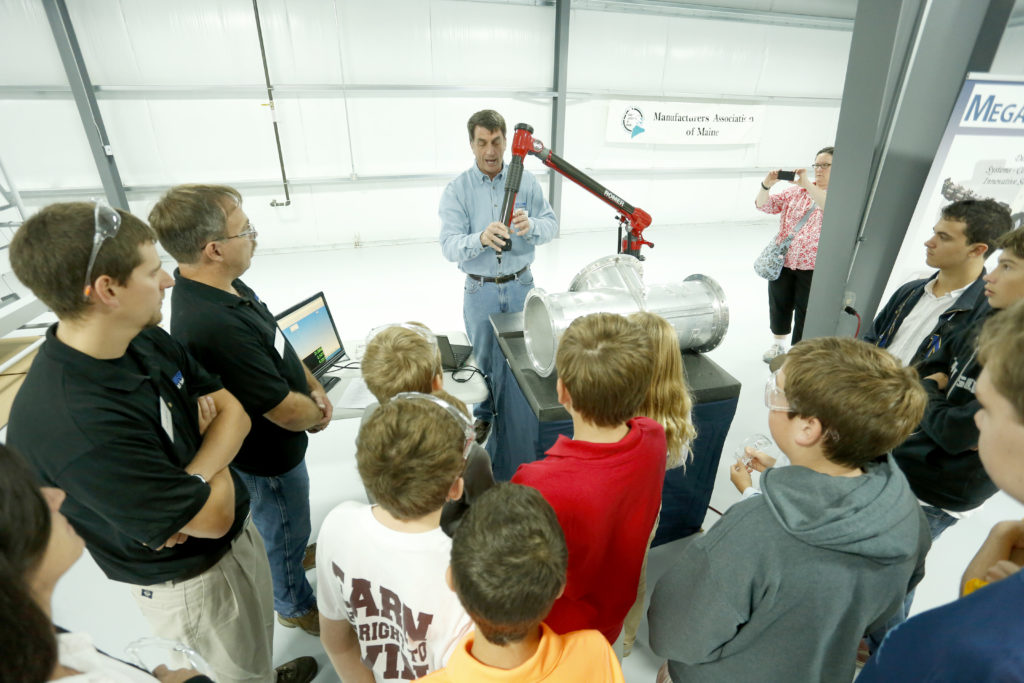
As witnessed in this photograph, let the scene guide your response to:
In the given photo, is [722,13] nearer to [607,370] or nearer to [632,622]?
[607,370]

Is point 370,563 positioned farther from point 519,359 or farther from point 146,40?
point 146,40

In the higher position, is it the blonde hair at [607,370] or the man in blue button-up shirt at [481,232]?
the blonde hair at [607,370]

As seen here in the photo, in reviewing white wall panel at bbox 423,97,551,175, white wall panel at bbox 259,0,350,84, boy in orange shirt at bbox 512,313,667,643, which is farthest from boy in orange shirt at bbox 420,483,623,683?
white wall panel at bbox 259,0,350,84

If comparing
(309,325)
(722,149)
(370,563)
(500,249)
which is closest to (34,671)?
(370,563)

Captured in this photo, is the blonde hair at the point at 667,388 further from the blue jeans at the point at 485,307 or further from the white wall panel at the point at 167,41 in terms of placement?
the white wall panel at the point at 167,41

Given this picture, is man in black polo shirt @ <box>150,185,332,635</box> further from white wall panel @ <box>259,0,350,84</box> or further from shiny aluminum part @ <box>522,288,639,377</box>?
white wall panel @ <box>259,0,350,84</box>

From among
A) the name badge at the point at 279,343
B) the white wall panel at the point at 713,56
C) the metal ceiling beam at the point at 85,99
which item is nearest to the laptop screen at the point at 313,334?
the name badge at the point at 279,343

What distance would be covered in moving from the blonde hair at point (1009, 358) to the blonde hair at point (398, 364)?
118 centimetres

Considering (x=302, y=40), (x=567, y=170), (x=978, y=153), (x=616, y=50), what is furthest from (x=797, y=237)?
(x=302, y=40)

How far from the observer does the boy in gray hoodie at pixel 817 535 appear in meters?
0.84

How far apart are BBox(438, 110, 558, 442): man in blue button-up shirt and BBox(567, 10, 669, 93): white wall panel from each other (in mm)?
4364

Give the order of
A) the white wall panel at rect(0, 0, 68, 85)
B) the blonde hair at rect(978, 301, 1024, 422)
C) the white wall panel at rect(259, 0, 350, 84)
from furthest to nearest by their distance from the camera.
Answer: the white wall panel at rect(259, 0, 350, 84), the white wall panel at rect(0, 0, 68, 85), the blonde hair at rect(978, 301, 1024, 422)

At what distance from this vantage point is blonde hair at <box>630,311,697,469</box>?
1334mm

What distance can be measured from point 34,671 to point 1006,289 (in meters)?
2.26
